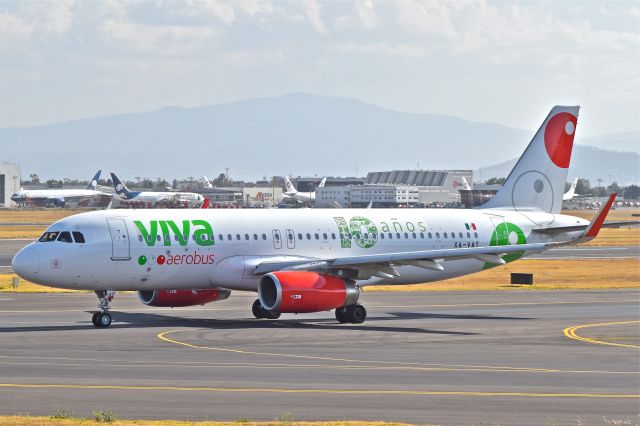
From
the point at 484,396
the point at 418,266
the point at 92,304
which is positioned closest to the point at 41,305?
the point at 92,304

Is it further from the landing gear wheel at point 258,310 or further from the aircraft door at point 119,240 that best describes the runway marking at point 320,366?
the landing gear wheel at point 258,310

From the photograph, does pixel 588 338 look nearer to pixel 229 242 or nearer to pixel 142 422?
pixel 229 242

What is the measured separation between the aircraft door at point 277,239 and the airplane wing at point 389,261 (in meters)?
1.17

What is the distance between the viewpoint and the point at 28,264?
44.7m

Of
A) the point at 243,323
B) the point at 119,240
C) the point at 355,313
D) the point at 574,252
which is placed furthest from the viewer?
the point at 574,252

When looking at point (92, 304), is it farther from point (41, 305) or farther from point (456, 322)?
point (456, 322)

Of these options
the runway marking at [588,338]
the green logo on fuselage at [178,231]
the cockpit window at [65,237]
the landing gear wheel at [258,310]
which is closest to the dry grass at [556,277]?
the landing gear wheel at [258,310]

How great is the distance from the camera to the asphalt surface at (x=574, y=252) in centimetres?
9912

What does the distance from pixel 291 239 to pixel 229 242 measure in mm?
3119

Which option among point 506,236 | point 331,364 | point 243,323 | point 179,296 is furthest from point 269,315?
point 331,364

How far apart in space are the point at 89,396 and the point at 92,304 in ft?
98.6

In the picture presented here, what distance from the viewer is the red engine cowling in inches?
1959

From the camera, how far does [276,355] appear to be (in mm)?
36938

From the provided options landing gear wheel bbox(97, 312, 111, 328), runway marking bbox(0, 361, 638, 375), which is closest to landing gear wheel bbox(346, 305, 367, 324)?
landing gear wheel bbox(97, 312, 111, 328)
